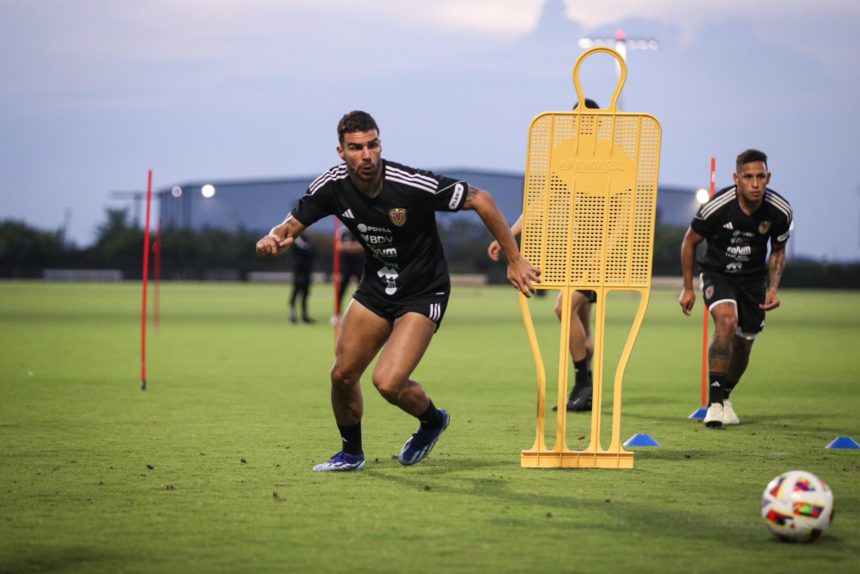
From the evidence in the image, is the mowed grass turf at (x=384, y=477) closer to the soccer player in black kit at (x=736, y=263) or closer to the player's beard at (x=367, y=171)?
the soccer player in black kit at (x=736, y=263)

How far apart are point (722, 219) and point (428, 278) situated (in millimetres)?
3432

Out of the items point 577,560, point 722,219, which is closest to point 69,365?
point 722,219

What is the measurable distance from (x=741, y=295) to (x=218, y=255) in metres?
68.3

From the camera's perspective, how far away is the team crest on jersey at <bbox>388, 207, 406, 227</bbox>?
7.28m

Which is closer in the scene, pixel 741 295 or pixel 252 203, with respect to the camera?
pixel 741 295

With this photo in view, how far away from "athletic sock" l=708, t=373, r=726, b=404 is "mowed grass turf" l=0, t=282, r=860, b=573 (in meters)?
0.30

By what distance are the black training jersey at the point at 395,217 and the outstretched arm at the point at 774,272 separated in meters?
3.70

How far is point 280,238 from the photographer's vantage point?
7.15 meters

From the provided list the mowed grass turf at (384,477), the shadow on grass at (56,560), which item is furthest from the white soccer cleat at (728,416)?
the shadow on grass at (56,560)

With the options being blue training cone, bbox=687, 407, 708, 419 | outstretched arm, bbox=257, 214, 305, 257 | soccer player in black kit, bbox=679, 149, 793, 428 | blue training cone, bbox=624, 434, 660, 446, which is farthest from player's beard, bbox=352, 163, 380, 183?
blue training cone, bbox=687, 407, 708, 419

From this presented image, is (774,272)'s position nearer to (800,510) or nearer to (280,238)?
(280,238)

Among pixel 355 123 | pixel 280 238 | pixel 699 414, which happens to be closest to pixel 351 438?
pixel 280 238

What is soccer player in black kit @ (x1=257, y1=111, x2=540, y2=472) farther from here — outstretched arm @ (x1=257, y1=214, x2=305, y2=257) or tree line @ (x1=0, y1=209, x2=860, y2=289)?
tree line @ (x1=0, y1=209, x2=860, y2=289)

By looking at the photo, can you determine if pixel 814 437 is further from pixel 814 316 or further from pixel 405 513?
pixel 814 316
